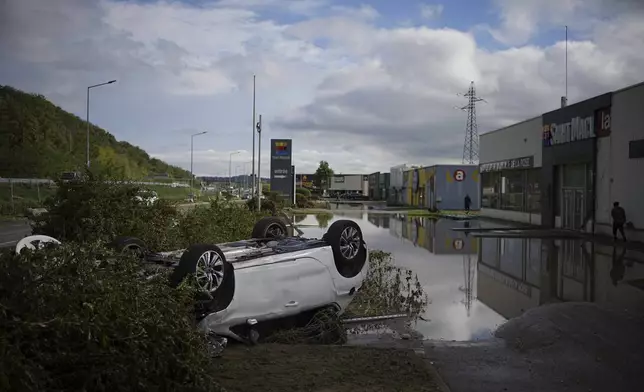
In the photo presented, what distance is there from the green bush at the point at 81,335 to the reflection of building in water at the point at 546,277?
7.48m

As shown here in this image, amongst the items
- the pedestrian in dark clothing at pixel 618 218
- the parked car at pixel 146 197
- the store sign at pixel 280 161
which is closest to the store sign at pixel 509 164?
the pedestrian in dark clothing at pixel 618 218

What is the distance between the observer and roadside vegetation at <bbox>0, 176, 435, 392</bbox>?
3.29 meters

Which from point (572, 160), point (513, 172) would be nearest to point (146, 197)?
point (572, 160)

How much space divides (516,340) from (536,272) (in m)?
7.85

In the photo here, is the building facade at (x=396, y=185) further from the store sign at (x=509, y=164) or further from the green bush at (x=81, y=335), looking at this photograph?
the green bush at (x=81, y=335)

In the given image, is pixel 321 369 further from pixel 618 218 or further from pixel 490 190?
pixel 490 190

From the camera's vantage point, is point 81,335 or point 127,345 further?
point 127,345

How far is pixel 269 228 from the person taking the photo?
10.2 meters

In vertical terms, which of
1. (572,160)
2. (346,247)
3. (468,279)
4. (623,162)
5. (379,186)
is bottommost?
(468,279)

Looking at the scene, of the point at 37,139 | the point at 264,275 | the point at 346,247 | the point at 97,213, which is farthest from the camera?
the point at 37,139

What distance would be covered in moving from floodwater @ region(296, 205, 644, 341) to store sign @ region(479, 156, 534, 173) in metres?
12.3

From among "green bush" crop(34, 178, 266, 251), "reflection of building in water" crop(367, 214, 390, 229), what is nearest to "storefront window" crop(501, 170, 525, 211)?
"reflection of building in water" crop(367, 214, 390, 229)

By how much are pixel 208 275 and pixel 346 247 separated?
2454 millimetres

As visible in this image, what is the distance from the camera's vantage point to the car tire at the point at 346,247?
8.21 metres
